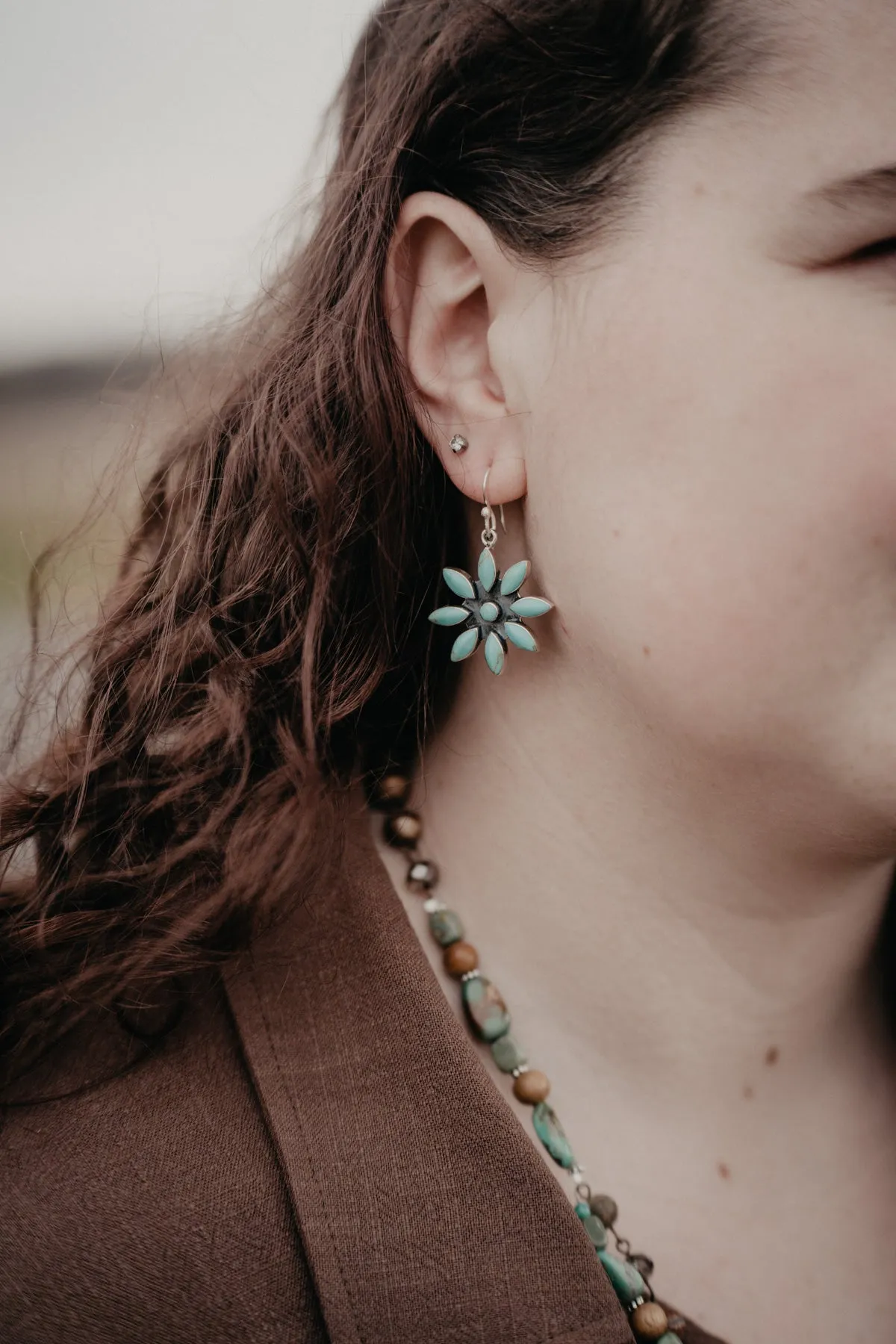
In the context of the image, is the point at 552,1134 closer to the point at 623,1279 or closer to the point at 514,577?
the point at 623,1279

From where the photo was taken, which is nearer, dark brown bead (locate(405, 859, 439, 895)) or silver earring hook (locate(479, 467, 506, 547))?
silver earring hook (locate(479, 467, 506, 547))

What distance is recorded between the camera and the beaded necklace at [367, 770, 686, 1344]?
3.40ft

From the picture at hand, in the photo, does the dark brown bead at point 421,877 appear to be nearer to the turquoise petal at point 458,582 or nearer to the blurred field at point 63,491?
the turquoise petal at point 458,582

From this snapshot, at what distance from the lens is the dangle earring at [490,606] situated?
1.07 m

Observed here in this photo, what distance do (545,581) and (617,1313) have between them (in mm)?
754

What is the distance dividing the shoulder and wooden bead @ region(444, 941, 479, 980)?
0.27 meters

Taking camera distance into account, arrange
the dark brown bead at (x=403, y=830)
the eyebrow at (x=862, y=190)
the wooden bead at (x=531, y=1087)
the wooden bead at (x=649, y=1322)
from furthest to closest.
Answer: the dark brown bead at (x=403, y=830) < the wooden bead at (x=531, y=1087) < the wooden bead at (x=649, y=1322) < the eyebrow at (x=862, y=190)

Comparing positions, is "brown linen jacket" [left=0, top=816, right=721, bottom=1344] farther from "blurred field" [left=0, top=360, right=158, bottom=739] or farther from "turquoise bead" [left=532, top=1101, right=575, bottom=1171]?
"blurred field" [left=0, top=360, right=158, bottom=739]

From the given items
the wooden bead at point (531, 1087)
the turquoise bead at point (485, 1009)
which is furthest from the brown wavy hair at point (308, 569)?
the wooden bead at point (531, 1087)

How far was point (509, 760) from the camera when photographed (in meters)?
1.18

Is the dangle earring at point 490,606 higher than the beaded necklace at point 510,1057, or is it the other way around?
the dangle earring at point 490,606

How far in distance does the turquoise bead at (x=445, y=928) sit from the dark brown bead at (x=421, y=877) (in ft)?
0.12

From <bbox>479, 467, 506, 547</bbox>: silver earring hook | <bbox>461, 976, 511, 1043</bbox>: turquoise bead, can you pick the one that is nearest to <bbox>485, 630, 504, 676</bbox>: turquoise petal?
<bbox>479, 467, 506, 547</bbox>: silver earring hook

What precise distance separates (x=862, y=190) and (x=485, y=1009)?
37.2 inches
